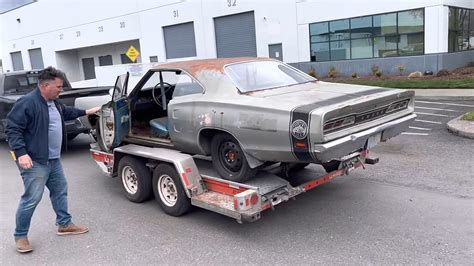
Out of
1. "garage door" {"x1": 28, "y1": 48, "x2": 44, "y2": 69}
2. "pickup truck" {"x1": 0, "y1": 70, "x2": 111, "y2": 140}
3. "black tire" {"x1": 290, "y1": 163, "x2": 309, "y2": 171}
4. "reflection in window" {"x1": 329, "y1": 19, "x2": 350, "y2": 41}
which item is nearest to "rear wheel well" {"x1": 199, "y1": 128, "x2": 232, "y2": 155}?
"black tire" {"x1": 290, "y1": 163, "x2": 309, "y2": 171}

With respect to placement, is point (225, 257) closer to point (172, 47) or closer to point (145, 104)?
point (145, 104)

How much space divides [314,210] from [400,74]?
54.9 feet

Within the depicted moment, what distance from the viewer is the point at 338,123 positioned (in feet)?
14.6

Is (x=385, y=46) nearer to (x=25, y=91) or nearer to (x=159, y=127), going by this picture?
(x=25, y=91)

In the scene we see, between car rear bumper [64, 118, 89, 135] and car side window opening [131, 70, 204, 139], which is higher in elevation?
car side window opening [131, 70, 204, 139]

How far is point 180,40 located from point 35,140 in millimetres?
25767

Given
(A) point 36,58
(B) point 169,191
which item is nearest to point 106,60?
(A) point 36,58

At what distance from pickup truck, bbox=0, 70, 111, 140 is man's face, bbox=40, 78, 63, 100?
3.90 metres

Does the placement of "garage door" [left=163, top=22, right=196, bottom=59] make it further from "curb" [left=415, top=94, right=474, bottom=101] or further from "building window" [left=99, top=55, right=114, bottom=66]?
"curb" [left=415, top=94, right=474, bottom=101]

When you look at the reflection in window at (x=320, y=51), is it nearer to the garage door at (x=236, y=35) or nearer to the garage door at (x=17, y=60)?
the garage door at (x=236, y=35)

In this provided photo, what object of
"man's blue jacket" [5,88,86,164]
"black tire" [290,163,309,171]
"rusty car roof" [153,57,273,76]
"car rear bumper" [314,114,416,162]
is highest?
"rusty car roof" [153,57,273,76]

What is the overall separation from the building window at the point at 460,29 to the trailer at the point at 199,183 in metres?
17.7

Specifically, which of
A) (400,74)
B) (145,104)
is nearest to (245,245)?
(145,104)

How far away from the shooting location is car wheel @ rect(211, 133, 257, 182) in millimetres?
4934
